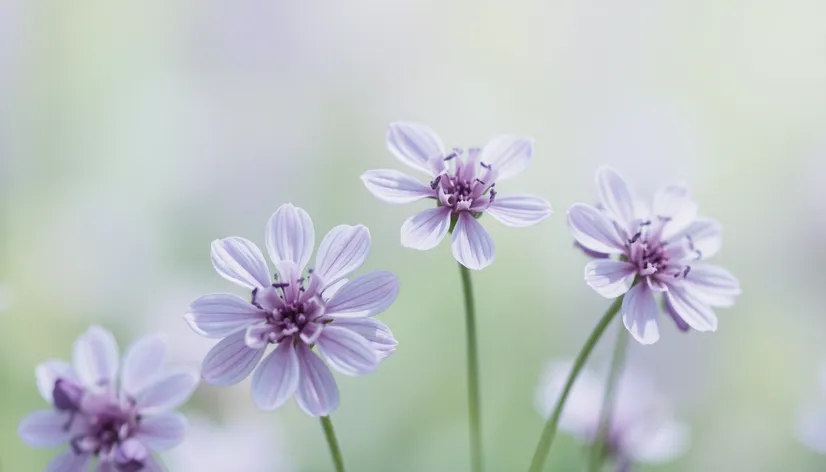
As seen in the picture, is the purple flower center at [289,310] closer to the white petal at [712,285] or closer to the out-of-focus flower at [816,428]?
the white petal at [712,285]

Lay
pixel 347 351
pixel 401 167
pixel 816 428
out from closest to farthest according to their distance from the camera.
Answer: pixel 347 351 → pixel 816 428 → pixel 401 167

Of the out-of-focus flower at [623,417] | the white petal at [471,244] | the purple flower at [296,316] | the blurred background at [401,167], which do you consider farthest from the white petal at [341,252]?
the blurred background at [401,167]

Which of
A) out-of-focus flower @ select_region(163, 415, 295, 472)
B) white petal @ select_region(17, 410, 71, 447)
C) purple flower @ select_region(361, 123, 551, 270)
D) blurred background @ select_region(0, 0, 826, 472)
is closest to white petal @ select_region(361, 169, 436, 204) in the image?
purple flower @ select_region(361, 123, 551, 270)

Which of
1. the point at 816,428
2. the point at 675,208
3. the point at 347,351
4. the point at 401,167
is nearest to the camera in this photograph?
the point at 347,351

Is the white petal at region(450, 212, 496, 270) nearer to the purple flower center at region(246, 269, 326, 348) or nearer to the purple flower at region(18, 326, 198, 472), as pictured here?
the purple flower center at region(246, 269, 326, 348)

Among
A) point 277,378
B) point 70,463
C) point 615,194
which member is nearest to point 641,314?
point 615,194

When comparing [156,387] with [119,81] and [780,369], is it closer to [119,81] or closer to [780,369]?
[780,369]

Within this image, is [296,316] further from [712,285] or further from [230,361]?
[712,285]
